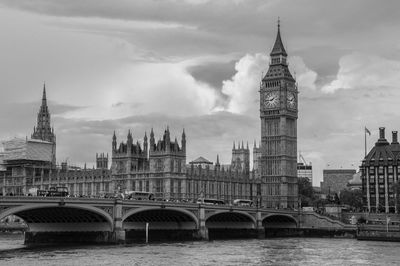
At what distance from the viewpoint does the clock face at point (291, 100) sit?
184 m

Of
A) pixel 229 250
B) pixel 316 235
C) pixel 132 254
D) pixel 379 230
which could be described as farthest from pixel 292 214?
pixel 132 254

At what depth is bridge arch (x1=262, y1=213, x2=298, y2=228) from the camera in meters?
148

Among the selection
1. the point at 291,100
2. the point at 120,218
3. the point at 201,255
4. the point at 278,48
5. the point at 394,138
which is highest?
the point at 278,48

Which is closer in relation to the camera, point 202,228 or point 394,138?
point 202,228

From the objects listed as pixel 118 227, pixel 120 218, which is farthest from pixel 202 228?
pixel 118 227

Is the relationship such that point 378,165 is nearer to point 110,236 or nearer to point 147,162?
point 147,162

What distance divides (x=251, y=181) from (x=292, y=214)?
128 ft

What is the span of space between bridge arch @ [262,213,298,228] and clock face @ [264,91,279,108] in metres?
37.6

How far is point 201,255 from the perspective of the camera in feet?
289

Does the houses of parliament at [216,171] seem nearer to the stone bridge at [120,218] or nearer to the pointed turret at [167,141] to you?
the pointed turret at [167,141]

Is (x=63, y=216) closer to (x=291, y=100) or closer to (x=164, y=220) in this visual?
(x=164, y=220)

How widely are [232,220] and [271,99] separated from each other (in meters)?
51.4

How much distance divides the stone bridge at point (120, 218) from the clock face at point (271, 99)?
45.5 m

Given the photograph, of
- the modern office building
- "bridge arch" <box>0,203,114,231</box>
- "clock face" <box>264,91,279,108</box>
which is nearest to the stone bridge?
"bridge arch" <box>0,203,114,231</box>
